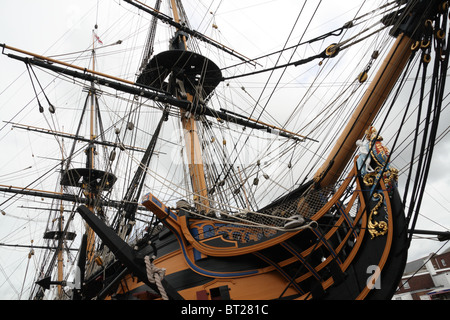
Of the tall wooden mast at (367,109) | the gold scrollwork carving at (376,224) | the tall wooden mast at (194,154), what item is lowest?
the gold scrollwork carving at (376,224)

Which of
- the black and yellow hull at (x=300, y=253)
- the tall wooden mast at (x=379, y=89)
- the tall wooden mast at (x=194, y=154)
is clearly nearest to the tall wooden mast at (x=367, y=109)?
the tall wooden mast at (x=379, y=89)

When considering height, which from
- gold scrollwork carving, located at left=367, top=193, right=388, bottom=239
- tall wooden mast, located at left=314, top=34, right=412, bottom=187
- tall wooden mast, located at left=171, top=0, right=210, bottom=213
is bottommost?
gold scrollwork carving, located at left=367, top=193, right=388, bottom=239

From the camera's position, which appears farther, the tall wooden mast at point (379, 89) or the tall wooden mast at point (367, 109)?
the tall wooden mast at point (367, 109)

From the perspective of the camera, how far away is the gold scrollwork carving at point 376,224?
3.30 metres

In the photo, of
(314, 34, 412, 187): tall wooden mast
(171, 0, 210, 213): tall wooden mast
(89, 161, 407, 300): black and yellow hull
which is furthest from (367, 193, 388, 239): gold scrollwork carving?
(171, 0, 210, 213): tall wooden mast

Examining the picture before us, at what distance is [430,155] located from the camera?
2.99m

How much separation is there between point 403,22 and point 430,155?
169 cm

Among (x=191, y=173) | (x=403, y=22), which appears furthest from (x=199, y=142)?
(x=403, y=22)

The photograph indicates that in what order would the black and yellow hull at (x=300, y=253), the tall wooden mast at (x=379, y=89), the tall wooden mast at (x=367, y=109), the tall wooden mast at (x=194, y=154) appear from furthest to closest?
the tall wooden mast at (x=194, y=154), the tall wooden mast at (x=367, y=109), the tall wooden mast at (x=379, y=89), the black and yellow hull at (x=300, y=253)

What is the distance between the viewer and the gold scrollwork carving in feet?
10.8

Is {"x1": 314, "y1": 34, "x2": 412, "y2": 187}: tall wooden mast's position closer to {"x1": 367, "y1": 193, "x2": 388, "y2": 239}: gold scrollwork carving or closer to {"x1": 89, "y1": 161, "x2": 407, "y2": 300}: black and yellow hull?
{"x1": 89, "y1": 161, "x2": 407, "y2": 300}: black and yellow hull

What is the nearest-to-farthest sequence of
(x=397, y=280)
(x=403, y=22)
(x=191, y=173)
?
(x=397, y=280), (x=403, y=22), (x=191, y=173)

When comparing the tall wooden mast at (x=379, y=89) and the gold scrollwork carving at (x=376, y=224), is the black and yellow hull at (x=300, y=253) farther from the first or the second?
the tall wooden mast at (x=379, y=89)
